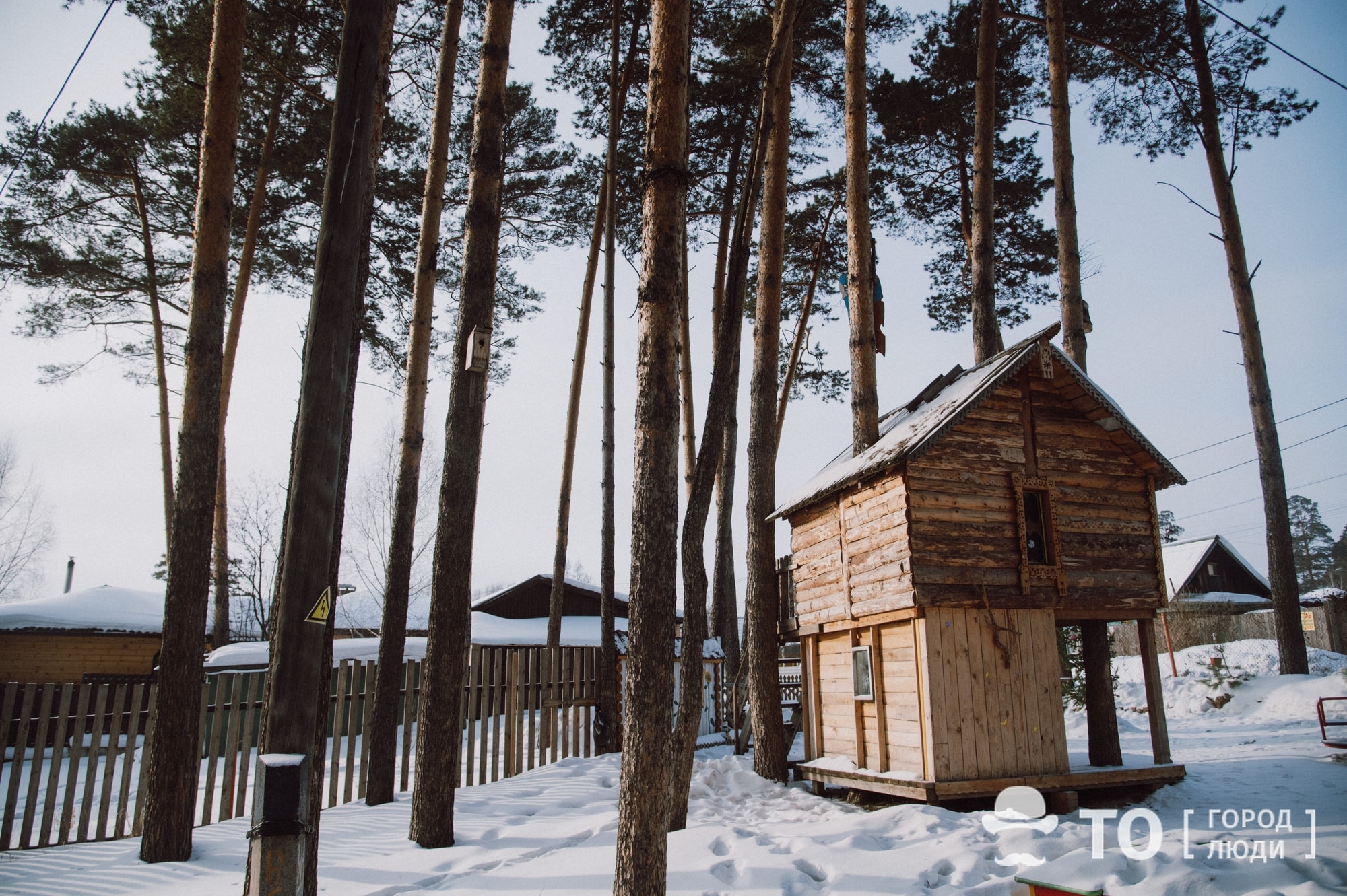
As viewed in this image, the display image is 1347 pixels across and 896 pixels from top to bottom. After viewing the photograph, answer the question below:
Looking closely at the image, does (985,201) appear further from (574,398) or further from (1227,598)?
(1227,598)

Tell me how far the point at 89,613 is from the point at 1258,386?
2949cm

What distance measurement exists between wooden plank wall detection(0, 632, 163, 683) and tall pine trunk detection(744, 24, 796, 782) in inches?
718

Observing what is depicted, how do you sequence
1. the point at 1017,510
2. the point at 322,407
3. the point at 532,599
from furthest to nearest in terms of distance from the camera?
the point at 532,599 → the point at 1017,510 → the point at 322,407

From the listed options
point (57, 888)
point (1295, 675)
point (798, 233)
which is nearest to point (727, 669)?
point (798, 233)

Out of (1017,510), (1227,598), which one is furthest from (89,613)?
(1227,598)

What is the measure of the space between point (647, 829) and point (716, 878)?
117 cm

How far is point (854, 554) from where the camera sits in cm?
1025

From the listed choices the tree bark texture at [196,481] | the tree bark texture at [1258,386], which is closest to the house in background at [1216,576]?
the tree bark texture at [1258,386]

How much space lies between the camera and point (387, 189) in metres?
14.3

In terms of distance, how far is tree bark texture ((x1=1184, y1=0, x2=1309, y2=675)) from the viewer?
47.3 feet

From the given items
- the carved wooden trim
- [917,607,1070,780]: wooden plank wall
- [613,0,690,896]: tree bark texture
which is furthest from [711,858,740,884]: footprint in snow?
the carved wooden trim

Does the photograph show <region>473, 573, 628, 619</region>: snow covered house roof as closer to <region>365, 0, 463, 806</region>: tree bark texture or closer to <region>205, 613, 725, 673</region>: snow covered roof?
<region>205, 613, 725, 673</region>: snow covered roof

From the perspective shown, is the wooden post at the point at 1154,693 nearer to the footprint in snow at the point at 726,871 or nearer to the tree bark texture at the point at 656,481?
the footprint in snow at the point at 726,871

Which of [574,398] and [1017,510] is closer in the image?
[1017,510]
